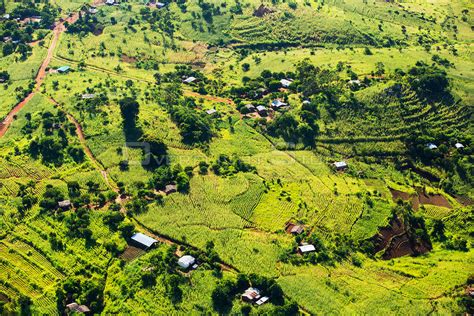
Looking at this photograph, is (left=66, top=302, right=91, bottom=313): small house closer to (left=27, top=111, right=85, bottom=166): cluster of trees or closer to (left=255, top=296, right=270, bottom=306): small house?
(left=255, top=296, right=270, bottom=306): small house

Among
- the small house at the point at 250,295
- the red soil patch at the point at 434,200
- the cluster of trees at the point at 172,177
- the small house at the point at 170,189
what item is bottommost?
the red soil patch at the point at 434,200

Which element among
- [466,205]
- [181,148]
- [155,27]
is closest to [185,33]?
[155,27]

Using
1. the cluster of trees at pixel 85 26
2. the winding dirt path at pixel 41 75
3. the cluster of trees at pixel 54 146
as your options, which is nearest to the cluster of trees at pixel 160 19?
the cluster of trees at pixel 85 26

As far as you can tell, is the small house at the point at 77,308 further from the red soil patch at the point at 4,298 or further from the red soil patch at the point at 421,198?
the red soil patch at the point at 421,198

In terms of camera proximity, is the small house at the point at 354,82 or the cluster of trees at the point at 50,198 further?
the small house at the point at 354,82

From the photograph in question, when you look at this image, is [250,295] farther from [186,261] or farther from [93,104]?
[93,104]

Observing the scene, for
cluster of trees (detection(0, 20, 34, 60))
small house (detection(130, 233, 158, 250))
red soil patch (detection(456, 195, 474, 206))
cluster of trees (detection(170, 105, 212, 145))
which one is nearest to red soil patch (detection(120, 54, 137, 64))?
cluster of trees (detection(0, 20, 34, 60))

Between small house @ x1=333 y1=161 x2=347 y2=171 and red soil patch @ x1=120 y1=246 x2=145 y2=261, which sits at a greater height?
small house @ x1=333 y1=161 x2=347 y2=171
